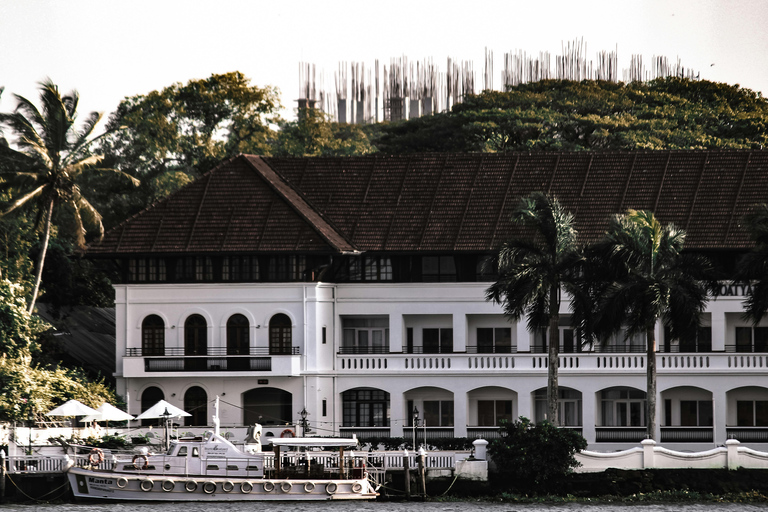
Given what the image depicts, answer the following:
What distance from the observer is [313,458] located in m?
54.8

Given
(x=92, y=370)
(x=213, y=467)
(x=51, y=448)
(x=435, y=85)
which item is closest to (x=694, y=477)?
(x=213, y=467)

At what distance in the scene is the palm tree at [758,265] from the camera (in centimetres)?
5656

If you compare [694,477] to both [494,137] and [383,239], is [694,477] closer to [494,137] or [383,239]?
[383,239]

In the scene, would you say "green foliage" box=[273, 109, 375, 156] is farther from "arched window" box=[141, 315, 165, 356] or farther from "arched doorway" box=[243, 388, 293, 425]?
"arched doorway" box=[243, 388, 293, 425]

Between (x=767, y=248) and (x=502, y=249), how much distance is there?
9543 mm

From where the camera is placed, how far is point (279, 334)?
65.7 metres

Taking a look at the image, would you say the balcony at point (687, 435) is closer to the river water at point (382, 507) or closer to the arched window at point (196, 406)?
the river water at point (382, 507)

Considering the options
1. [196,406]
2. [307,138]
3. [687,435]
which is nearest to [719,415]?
[687,435]

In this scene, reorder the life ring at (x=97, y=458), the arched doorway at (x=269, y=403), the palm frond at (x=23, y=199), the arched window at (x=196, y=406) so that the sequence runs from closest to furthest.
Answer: the life ring at (x=97, y=458) < the arched window at (x=196, y=406) < the arched doorway at (x=269, y=403) < the palm frond at (x=23, y=199)

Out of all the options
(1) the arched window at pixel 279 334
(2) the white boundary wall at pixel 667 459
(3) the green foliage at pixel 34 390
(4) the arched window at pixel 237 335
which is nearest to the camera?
(2) the white boundary wall at pixel 667 459

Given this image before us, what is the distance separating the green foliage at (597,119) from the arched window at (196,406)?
28806mm

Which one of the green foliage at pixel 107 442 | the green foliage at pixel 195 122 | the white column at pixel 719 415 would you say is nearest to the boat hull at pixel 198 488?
the green foliage at pixel 107 442

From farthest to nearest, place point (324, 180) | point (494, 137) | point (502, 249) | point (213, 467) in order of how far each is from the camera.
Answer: point (494, 137) < point (324, 180) < point (502, 249) < point (213, 467)

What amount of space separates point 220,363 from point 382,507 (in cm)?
1443
